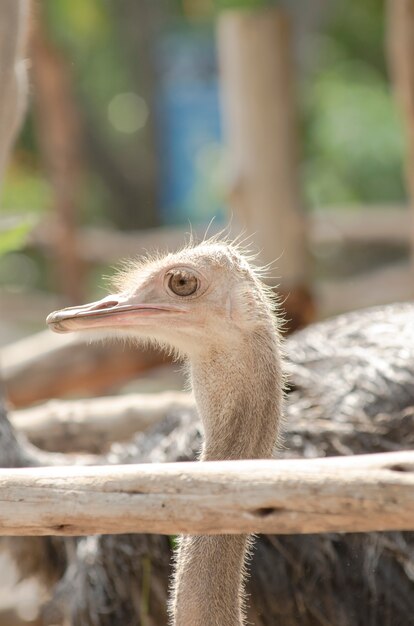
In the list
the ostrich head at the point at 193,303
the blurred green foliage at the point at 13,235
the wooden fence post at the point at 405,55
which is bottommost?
the ostrich head at the point at 193,303

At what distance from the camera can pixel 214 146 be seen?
12398 millimetres

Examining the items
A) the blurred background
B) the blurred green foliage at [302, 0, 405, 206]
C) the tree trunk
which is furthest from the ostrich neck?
the blurred green foliage at [302, 0, 405, 206]

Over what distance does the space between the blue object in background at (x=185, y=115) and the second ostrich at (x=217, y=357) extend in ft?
33.7

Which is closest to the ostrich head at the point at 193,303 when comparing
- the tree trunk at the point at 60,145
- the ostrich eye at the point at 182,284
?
the ostrich eye at the point at 182,284

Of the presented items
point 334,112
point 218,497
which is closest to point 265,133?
point 218,497

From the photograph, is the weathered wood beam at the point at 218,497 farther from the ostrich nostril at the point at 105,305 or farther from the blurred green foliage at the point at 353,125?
the blurred green foliage at the point at 353,125

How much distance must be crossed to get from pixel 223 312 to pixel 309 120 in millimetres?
10567

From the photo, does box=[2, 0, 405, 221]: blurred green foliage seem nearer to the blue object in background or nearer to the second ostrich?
the blue object in background

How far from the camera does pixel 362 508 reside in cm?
Result: 158

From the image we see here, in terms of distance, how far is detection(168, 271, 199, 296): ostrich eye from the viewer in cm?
216

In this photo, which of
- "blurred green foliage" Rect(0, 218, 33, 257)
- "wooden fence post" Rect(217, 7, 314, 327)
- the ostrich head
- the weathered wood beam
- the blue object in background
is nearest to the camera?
the weathered wood beam

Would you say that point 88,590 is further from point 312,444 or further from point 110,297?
point 110,297

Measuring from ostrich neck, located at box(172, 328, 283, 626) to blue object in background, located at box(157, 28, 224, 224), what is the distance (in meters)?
10.3

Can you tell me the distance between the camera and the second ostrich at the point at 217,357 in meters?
2.13
